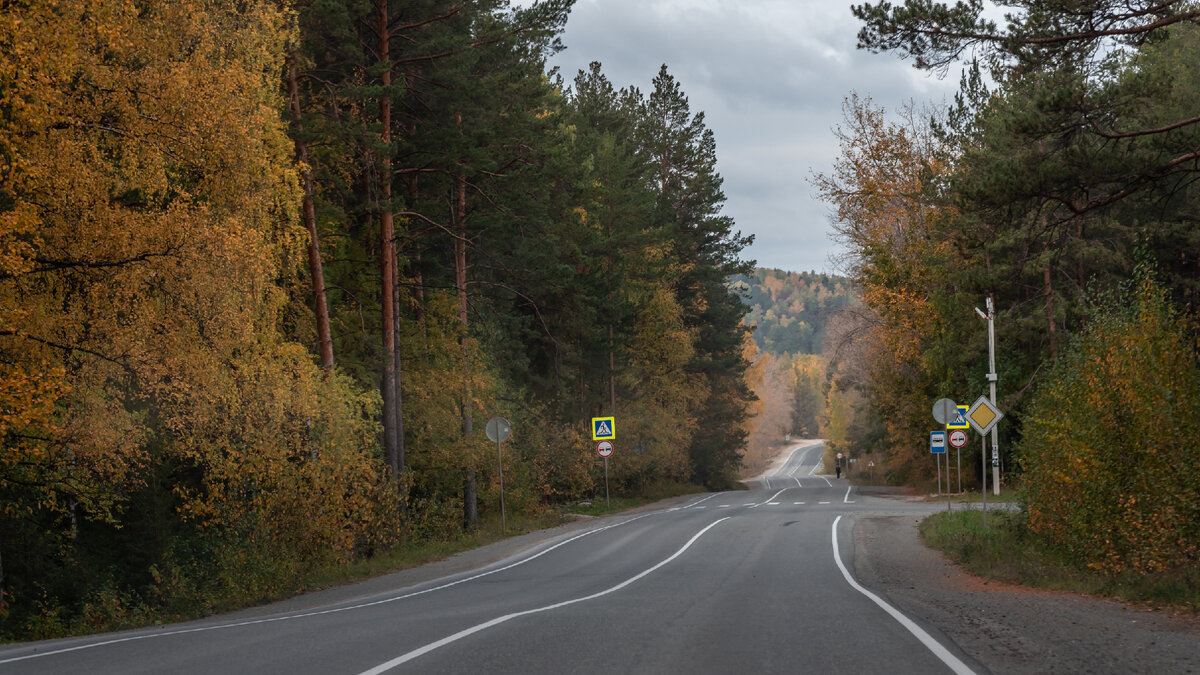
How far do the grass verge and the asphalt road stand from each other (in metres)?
2.89

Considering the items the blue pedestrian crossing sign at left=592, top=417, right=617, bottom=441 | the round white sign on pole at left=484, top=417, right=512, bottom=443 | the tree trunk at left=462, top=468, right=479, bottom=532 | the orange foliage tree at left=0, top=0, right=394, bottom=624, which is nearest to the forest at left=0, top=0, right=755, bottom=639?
the orange foliage tree at left=0, top=0, right=394, bottom=624

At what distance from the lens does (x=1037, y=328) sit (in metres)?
36.1

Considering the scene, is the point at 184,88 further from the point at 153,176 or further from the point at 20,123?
the point at 20,123

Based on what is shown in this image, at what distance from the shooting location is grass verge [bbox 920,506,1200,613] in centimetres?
1222

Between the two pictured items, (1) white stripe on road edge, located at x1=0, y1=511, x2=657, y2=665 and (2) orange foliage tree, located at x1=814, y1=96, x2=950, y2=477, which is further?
(2) orange foliage tree, located at x1=814, y1=96, x2=950, y2=477

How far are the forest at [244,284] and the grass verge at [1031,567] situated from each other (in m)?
12.3

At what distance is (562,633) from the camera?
357 inches

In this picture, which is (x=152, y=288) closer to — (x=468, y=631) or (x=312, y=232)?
(x=312, y=232)

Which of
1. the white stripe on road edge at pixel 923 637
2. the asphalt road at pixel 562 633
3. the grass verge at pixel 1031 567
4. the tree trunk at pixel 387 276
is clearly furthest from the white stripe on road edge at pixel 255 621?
the grass verge at pixel 1031 567

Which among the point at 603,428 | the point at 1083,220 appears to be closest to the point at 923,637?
the point at 1083,220

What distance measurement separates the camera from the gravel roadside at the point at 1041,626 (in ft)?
24.7

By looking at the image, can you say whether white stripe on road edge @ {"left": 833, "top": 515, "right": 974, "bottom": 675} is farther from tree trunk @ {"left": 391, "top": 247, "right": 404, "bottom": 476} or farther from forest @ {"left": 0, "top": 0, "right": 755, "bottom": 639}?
tree trunk @ {"left": 391, "top": 247, "right": 404, "bottom": 476}

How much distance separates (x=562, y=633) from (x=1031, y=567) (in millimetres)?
10332

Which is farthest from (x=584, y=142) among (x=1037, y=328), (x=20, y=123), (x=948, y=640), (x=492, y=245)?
(x=948, y=640)
